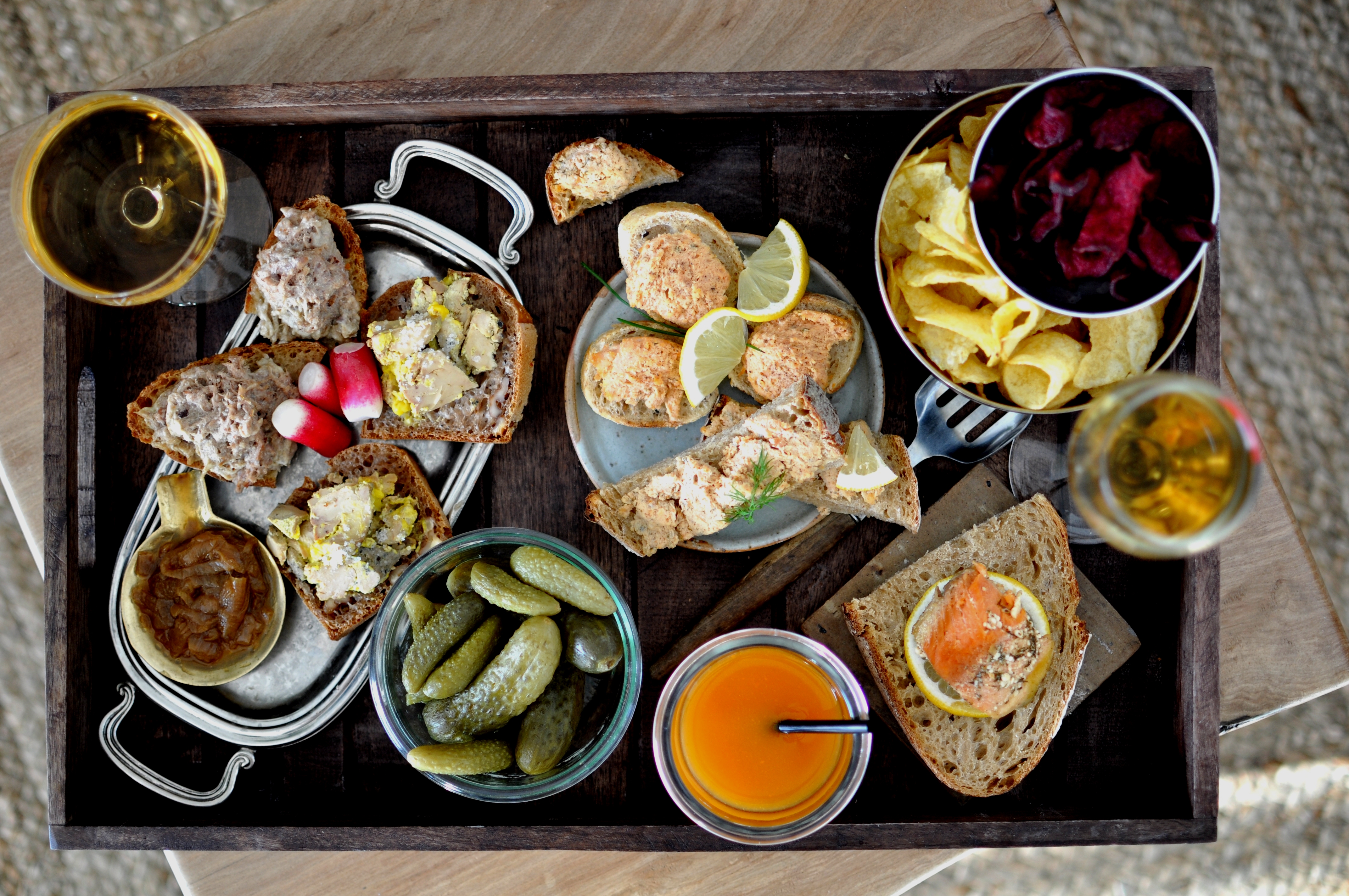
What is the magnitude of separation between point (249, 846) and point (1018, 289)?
1725 mm

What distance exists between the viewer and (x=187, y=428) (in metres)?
1.76

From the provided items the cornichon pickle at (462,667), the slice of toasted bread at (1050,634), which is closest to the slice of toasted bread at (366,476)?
the cornichon pickle at (462,667)

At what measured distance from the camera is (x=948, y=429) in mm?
1797

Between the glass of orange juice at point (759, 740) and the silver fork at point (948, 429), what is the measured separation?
1.45 feet

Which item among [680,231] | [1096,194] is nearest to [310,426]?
[680,231]

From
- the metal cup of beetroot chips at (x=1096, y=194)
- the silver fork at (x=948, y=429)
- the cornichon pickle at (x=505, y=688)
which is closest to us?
the metal cup of beetroot chips at (x=1096, y=194)

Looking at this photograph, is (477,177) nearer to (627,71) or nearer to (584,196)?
(584,196)

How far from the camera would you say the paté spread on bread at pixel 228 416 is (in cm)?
176

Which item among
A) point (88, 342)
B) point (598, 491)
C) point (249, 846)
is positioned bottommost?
point (249, 846)

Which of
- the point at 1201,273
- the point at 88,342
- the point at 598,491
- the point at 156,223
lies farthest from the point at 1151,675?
the point at 88,342

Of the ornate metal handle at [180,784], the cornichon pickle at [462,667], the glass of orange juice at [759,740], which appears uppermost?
the cornichon pickle at [462,667]

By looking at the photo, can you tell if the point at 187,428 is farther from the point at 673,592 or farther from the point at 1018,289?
the point at 1018,289

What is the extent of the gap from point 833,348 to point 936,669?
63 cm

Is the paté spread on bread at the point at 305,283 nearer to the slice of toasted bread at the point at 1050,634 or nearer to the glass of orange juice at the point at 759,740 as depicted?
the glass of orange juice at the point at 759,740
